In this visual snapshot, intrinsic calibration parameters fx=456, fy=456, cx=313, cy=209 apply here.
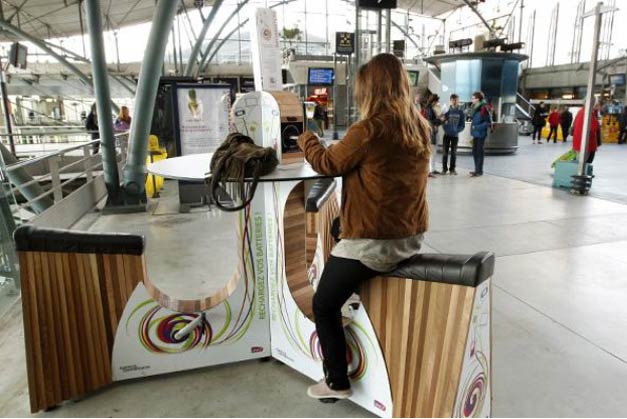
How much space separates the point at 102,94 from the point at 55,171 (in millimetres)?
1173

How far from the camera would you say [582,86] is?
2150 cm

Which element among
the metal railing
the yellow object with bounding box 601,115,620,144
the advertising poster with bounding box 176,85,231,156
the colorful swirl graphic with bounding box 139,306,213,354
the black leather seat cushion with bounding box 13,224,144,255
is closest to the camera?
the black leather seat cushion with bounding box 13,224,144,255

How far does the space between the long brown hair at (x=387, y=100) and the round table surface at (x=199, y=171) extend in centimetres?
35

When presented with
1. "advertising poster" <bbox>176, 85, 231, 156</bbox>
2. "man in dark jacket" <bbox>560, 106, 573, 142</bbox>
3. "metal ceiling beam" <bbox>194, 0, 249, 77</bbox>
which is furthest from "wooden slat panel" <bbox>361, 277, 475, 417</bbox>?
"metal ceiling beam" <bbox>194, 0, 249, 77</bbox>

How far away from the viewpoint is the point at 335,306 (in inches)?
74.6

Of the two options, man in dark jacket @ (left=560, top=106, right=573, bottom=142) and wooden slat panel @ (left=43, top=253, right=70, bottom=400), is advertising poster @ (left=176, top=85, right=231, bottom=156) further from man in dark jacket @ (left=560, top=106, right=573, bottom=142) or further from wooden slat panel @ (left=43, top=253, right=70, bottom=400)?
man in dark jacket @ (left=560, top=106, right=573, bottom=142)

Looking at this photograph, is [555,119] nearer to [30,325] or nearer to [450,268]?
[450,268]

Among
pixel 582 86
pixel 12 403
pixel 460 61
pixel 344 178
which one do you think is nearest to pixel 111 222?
pixel 12 403

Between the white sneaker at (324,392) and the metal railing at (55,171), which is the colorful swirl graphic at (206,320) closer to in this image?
the white sneaker at (324,392)

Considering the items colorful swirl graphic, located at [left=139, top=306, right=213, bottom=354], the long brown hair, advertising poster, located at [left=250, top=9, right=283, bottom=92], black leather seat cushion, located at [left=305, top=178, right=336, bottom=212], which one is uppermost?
advertising poster, located at [left=250, top=9, right=283, bottom=92]

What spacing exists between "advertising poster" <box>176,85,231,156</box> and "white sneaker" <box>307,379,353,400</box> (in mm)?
4742

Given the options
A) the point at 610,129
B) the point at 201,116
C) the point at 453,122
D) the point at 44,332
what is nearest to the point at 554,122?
the point at 610,129

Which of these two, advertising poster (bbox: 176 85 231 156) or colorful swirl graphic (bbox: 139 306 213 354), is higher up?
advertising poster (bbox: 176 85 231 156)

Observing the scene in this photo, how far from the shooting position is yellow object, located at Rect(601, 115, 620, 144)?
15969 millimetres
